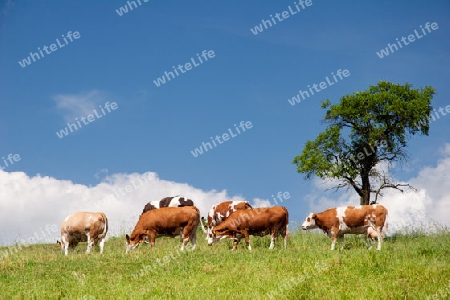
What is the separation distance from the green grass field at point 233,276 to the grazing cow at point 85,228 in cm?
498

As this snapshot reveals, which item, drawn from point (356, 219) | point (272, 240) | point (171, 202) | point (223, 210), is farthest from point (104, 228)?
point (356, 219)

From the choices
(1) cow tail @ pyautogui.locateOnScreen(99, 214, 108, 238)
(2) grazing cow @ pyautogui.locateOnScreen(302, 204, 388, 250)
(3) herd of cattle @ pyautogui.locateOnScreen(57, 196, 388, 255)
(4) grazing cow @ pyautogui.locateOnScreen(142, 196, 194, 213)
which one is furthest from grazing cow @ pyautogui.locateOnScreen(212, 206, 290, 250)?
(4) grazing cow @ pyautogui.locateOnScreen(142, 196, 194, 213)

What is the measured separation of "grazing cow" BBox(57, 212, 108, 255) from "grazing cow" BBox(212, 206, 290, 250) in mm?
5416

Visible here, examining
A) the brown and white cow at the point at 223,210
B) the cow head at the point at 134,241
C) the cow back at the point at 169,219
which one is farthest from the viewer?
the brown and white cow at the point at 223,210

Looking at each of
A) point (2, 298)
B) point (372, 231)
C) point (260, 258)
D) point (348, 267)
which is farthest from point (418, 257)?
point (2, 298)

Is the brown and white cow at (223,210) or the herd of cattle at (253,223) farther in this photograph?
the brown and white cow at (223,210)

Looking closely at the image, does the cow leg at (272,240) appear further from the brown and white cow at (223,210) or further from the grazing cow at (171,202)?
the grazing cow at (171,202)

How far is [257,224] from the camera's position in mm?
21453

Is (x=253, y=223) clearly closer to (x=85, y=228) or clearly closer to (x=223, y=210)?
(x=223, y=210)

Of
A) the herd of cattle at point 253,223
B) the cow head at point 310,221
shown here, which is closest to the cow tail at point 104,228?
the herd of cattle at point 253,223

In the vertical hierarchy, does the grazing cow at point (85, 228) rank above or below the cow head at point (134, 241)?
above

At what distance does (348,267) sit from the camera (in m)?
14.5

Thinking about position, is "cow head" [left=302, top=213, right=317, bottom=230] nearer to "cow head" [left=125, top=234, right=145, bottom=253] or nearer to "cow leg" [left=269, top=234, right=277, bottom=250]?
"cow leg" [left=269, top=234, right=277, bottom=250]

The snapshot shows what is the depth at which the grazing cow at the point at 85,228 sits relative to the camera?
23406 mm
